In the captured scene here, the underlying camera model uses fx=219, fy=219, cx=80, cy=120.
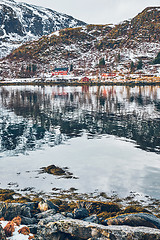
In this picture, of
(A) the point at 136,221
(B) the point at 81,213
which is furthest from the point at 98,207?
(A) the point at 136,221

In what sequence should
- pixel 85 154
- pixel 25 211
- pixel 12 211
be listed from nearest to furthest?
pixel 12 211 < pixel 25 211 < pixel 85 154

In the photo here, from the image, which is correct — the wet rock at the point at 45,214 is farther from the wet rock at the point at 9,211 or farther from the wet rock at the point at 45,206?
the wet rock at the point at 9,211

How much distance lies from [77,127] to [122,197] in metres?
24.9

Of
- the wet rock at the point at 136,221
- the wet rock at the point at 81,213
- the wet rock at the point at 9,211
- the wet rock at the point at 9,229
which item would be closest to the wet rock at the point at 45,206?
the wet rock at the point at 9,211

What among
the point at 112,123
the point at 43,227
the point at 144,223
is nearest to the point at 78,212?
the point at 43,227

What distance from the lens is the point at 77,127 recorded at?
4056 cm

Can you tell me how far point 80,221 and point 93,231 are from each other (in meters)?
0.86

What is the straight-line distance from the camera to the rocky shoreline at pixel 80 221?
357 inches

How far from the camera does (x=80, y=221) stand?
988cm

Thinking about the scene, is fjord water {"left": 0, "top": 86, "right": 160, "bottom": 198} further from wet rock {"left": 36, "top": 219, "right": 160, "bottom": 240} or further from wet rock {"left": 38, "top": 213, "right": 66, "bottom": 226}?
wet rock {"left": 36, "top": 219, "right": 160, "bottom": 240}

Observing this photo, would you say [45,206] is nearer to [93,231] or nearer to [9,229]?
[9,229]

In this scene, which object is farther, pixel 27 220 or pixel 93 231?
pixel 27 220

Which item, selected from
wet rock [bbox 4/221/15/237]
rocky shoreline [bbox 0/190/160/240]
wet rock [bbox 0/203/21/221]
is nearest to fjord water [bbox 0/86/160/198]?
rocky shoreline [bbox 0/190/160/240]

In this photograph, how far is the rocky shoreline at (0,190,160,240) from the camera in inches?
357
